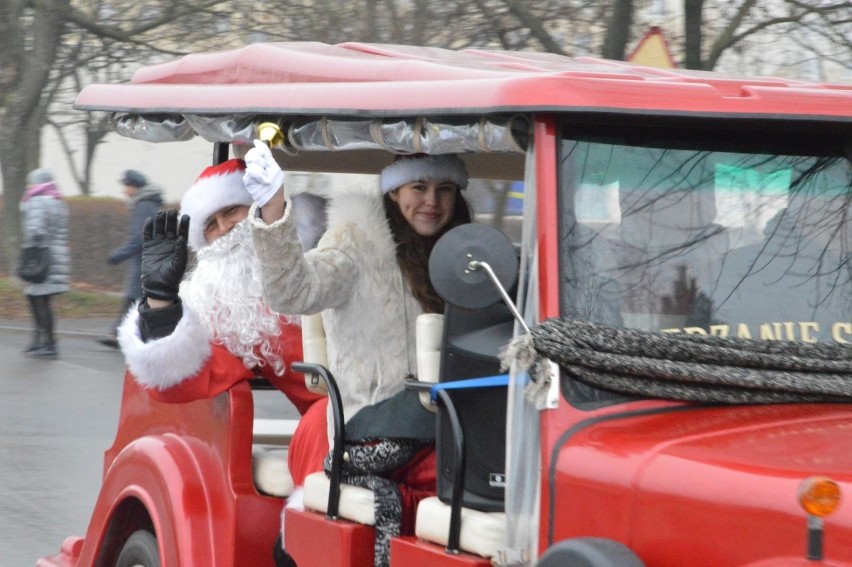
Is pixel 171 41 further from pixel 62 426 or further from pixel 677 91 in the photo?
pixel 677 91

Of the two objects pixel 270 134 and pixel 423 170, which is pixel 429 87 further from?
pixel 423 170

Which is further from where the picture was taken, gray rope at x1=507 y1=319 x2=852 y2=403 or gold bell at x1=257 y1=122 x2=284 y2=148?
gold bell at x1=257 y1=122 x2=284 y2=148

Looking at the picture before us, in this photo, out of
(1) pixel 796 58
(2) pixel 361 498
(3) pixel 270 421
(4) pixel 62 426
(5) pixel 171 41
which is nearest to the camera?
(2) pixel 361 498

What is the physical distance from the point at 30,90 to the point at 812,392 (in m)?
15.5

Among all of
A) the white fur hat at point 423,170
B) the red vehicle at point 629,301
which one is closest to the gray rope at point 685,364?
the red vehicle at point 629,301

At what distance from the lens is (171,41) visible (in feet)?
57.4

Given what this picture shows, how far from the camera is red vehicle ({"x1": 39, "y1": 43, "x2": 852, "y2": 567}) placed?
2.91 meters

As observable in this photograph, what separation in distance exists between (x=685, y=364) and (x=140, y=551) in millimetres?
2223

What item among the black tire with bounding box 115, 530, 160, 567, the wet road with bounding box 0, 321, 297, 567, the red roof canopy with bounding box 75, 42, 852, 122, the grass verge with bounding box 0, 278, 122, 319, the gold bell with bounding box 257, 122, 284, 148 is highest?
the red roof canopy with bounding box 75, 42, 852, 122

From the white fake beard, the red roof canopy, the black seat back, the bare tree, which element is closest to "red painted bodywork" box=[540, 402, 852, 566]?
the black seat back

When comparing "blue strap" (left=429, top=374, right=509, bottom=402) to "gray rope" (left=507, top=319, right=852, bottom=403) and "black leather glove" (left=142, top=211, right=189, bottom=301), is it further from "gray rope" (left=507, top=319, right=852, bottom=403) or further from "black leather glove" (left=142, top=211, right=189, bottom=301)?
"black leather glove" (left=142, top=211, right=189, bottom=301)

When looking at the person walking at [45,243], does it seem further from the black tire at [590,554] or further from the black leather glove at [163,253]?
the black tire at [590,554]

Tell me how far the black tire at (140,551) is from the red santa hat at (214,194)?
3.21 ft

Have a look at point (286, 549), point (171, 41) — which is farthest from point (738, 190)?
point (171, 41)
